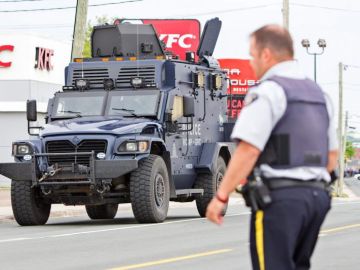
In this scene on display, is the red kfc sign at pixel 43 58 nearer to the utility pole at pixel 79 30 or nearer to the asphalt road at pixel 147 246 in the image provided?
the utility pole at pixel 79 30

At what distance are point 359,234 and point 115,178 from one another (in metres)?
4.28

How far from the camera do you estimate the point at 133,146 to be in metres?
19.1

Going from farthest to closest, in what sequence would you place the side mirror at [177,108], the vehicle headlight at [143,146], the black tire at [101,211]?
the black tire at [101,211], the side mirror at [177,108], the vehicle headlight at [143,146]

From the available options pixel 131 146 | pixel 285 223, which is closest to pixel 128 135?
pixel 131 146

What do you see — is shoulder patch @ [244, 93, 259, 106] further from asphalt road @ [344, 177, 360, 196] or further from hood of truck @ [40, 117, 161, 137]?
asphalt road @ [344, 177, 360, 196]

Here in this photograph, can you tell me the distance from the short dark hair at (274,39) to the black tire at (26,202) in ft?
46.4

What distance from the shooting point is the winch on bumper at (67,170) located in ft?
61.6

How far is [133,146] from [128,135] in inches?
9.8

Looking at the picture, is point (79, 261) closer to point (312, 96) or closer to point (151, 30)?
point (312, 96)

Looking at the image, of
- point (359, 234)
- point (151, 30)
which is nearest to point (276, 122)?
point (359, 234)

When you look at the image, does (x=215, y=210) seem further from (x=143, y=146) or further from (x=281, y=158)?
(x=143, y=146)

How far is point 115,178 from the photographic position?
19.3 m

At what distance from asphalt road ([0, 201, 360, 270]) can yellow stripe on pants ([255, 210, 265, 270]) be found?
6196mm

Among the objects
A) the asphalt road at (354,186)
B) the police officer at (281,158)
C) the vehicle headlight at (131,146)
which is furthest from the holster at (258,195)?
the asphalt road at (354,186)
